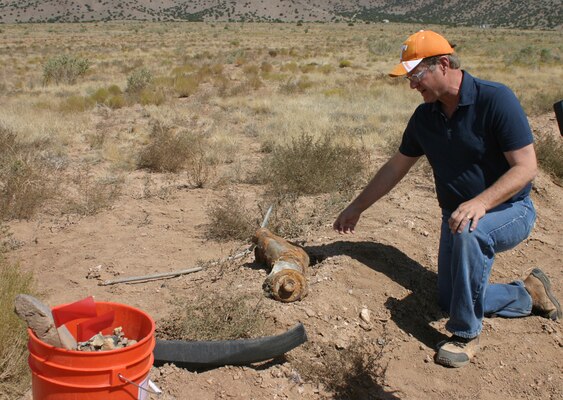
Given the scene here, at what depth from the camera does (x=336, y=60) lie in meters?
29.1

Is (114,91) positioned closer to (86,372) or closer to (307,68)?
(307,68)

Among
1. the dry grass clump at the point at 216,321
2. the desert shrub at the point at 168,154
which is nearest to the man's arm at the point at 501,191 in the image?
the dry grass clump at the point at 216,321

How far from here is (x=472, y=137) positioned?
12.2ft

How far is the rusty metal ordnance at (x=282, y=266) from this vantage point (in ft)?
13.4

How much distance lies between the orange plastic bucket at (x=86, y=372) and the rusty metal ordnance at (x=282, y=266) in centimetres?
167

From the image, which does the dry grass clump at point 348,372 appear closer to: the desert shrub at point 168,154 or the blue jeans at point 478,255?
the blue jeans at point 478,255

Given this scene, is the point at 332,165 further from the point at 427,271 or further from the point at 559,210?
the point at 427,271

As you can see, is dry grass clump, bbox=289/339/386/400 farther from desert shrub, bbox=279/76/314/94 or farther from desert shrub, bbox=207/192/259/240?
desert shrub, bbox=279/76/314/94

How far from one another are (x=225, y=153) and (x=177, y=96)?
7497mm

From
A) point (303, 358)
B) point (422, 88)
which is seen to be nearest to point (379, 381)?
point (303, 358)

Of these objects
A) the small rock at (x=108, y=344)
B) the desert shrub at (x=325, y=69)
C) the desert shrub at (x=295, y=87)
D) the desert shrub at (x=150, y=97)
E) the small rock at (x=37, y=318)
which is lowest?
the desert shrub at (x=325, y=69)

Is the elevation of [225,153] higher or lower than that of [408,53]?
lower

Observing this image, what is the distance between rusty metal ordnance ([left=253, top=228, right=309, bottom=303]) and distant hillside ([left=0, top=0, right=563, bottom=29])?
9049cm

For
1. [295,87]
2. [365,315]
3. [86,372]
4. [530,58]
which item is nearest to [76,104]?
[295,87]
